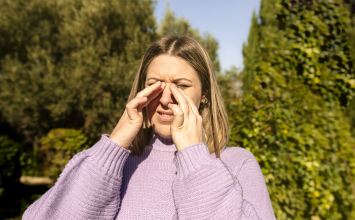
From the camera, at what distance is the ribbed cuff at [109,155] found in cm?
132

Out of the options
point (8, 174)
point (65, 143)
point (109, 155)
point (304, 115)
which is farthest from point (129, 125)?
point (65, 143)

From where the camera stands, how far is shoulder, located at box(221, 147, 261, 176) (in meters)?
1.63

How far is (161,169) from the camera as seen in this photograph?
1683mm

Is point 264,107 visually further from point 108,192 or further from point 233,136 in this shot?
point 108,192

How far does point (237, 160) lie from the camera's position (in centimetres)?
169

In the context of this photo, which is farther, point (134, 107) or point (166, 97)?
point (166, 97)

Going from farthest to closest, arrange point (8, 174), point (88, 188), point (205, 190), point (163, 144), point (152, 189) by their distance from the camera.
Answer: point (8, 174) → point (163, 144) → point (152, 189) → point (88, 188) → point (205, 190)

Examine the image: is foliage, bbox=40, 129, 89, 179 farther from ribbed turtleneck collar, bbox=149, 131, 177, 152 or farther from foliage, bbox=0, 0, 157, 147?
ribbed turtleneck collar, bbox=149, 131, 177, 152

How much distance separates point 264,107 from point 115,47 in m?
6.94

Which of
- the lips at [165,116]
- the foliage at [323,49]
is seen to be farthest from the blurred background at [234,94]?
the lips at [165,116]

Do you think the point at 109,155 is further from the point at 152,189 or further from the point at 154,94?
the point at 154,94

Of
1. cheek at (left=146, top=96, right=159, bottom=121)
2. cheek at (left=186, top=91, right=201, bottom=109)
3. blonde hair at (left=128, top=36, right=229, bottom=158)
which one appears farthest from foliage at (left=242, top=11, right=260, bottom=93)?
cheek at (left=146, top=96, right=159, bottom=121)

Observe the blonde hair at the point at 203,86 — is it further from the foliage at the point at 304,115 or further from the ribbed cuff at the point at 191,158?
the foliage at the point at 304,115

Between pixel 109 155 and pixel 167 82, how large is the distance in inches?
26.8
